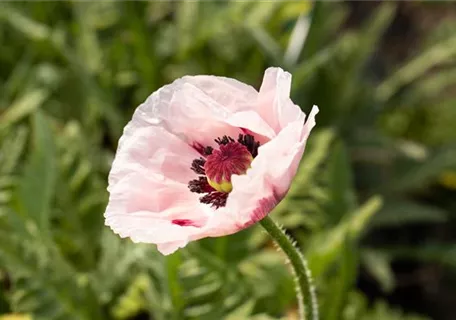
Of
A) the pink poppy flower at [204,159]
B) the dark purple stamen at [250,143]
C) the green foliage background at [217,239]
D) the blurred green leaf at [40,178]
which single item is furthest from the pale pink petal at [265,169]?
the blurred green leaf at [40,178]

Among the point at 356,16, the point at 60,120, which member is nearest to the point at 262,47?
the point at 60,120

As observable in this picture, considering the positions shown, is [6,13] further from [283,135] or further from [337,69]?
[283,135]

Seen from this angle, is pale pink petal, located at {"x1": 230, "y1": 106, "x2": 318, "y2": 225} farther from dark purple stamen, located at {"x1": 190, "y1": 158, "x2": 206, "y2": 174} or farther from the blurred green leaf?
the blurred green leaf

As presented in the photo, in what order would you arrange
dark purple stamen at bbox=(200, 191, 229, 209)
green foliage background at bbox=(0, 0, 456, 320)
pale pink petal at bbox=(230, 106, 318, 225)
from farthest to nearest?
green foliage background at bbox=(0, 0, 456, 320) → dark purple stamen at bbox=(200, 191, 229, 209) → pale pink petal at bbox=(230, 106, 318, 225)

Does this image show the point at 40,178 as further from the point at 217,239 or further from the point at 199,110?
the point at 199,110

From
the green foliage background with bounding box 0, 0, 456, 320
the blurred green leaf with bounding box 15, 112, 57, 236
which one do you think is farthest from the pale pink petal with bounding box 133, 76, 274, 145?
the blurred green leaf with bounding box 15, 112, 57, 236

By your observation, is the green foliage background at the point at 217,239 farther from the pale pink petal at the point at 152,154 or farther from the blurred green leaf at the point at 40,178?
the pale pink petal at the point at 152,154
